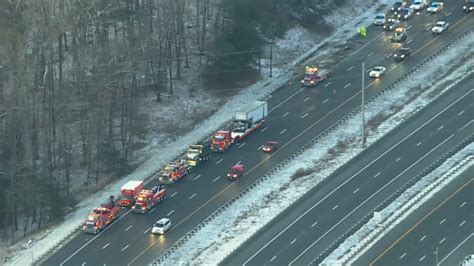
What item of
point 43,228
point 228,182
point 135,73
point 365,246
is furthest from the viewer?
point 135,73

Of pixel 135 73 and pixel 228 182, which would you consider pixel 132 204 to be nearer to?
pixel 228 182

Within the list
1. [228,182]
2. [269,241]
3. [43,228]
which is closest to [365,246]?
[269,241]

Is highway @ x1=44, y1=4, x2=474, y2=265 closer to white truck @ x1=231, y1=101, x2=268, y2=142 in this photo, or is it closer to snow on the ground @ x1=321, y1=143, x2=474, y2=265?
white truck @ x1=231, y1=101, x2=268, y2=142

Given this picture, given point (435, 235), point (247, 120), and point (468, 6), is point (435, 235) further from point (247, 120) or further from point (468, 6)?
point (468, 6)

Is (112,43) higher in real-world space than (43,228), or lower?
higher

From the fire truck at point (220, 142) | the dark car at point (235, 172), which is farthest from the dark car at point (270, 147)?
the dark car at point (235, 172)

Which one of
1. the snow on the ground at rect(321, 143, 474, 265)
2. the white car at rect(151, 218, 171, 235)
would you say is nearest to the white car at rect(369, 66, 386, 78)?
the snow on the ground at rect(321, 143, 474, 265)
